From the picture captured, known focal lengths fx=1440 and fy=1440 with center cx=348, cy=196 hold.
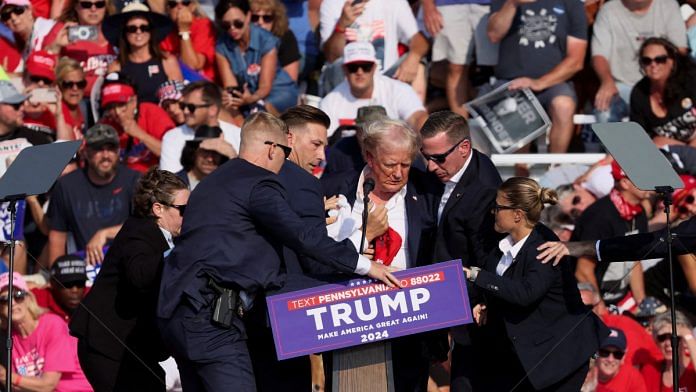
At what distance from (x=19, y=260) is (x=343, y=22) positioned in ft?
10.4

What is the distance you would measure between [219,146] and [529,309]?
144 inches

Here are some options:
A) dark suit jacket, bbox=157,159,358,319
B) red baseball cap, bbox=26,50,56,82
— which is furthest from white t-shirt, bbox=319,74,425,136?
dark suit jacket, bbox=157,159,358,319

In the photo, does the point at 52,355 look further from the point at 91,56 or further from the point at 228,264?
the point at 91,56

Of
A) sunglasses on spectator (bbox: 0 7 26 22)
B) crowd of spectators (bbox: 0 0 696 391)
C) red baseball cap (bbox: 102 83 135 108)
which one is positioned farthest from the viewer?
sunglasses on spectator (bbox: 0 7 26 22)

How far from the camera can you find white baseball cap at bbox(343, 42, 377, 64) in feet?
35.0

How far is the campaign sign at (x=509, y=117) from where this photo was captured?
11.0 m

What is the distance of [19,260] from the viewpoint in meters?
10.7

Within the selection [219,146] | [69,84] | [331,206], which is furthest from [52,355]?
[69,84]

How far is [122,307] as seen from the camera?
755 centimetres

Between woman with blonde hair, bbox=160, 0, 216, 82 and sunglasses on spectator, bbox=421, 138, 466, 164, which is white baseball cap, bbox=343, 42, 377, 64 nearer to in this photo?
woman with blonde hair, bbox=160, 0, 216, 82

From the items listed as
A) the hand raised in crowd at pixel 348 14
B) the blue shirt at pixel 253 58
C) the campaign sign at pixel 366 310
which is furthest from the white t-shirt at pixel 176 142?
the campaign sign at pixel 366 310

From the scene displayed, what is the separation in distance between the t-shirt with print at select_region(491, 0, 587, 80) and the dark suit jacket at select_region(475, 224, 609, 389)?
4.25m

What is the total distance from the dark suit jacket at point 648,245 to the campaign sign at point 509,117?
3.69 m

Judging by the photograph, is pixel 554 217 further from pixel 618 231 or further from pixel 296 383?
pixel 296 383
